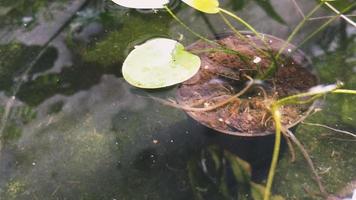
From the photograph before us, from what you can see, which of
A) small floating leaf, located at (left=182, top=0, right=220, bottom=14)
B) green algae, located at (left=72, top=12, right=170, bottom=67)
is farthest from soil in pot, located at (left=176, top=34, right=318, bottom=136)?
green algae, located at (left=72, top=12, right=170, bottom=67)

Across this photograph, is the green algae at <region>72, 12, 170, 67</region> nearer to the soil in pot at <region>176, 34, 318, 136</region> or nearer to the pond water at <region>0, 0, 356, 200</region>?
the pond water at <region>0, 0, 356, 200</region>

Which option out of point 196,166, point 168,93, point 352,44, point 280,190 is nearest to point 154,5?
point 168,93

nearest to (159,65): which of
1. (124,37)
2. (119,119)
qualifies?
(119,119)

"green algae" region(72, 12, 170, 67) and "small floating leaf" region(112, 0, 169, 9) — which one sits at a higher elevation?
"small floating leaf" region(112, 0, 169, 9)

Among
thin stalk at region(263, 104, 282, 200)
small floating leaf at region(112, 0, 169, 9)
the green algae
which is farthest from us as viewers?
the green algae

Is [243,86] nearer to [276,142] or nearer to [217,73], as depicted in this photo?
[217,73]

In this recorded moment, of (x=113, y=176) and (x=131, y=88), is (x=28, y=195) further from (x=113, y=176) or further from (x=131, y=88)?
(x=131, y=88)

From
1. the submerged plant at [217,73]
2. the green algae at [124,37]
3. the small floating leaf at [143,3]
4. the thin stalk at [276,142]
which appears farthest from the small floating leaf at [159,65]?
the green algae at [124,37]
